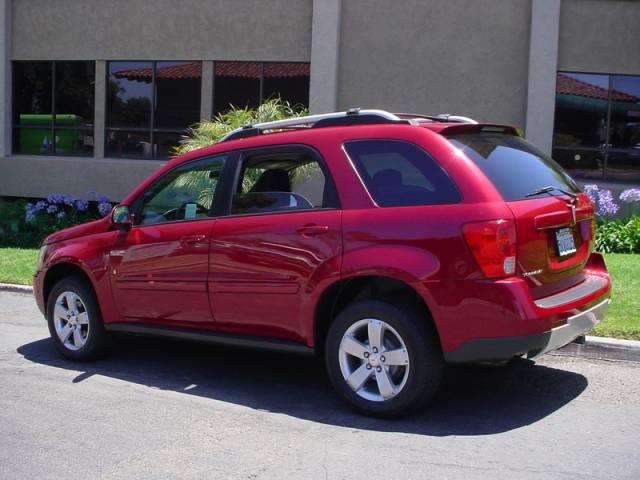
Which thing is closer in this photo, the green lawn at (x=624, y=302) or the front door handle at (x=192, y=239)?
the front door handle at (x=192, y=239)

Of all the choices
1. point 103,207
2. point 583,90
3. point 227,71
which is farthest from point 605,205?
point 103,207

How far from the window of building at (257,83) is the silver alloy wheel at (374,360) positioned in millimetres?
11234

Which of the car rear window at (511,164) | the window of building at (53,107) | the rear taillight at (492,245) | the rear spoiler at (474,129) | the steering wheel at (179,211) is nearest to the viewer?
the rear taillight at (492,245)

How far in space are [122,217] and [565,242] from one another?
350 cm

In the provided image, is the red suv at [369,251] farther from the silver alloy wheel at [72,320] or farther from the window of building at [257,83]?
the window of building at [257,83]

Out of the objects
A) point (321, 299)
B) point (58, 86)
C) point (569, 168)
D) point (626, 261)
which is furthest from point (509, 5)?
point (321, 299)

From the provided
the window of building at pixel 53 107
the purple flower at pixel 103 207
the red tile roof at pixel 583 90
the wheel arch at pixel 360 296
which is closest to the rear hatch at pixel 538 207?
the wheel arch at pixel 360 296

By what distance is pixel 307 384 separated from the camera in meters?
6.25

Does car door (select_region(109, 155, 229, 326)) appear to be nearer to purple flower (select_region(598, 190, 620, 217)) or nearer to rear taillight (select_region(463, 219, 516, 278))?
rear taillight (select_region(463, 219, 516, 278))

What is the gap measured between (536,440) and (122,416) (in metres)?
2.70

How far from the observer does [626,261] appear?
11.1 metres

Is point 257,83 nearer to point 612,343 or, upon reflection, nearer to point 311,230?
point 612,343

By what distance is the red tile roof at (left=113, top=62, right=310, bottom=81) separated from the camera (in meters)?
16.1

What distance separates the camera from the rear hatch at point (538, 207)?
16.2ft
